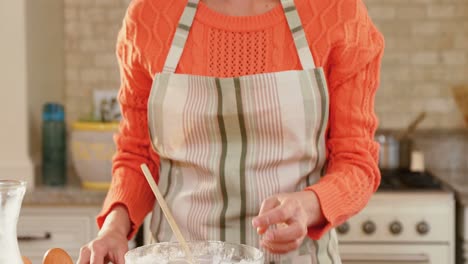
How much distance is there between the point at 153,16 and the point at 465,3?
2006 millimetres

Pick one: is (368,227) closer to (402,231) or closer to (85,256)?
(402,231)

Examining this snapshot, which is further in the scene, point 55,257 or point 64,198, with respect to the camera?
point 64,198

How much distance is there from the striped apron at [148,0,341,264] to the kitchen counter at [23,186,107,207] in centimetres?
119

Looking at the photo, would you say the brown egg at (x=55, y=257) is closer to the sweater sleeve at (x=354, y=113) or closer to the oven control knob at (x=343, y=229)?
the sweater sleeve at (x=354, y=113)

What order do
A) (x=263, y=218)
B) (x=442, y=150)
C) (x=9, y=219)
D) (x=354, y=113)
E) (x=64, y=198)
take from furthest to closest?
1. (x=442, y=150)
2. (x=64, y=198)
3. (x=354, y=113)
4. (x=263, y=218)
5. (x=9, y=219)

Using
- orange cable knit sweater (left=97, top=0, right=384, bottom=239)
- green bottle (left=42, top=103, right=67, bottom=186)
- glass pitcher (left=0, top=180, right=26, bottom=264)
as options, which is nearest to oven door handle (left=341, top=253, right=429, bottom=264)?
green bottle (left=42, top=103, right=67, bottom=186)

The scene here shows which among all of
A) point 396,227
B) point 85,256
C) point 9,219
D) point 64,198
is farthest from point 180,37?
point 396,227

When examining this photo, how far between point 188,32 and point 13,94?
146 cm

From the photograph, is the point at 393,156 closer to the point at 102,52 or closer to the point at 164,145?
the point at 102,52

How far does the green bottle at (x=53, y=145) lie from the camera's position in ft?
9.24

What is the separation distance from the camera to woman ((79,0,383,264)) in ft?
4.75

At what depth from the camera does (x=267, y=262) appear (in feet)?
4.79

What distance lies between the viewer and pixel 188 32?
1488 mm

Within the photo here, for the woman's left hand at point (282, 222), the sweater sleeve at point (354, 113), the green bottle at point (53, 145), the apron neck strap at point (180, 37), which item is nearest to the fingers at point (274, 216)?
the woman's left hand at point (282, 222)
